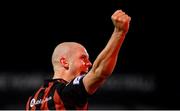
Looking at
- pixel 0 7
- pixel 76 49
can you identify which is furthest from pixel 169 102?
pixel 76 49

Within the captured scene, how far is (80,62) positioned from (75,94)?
360 millimetres

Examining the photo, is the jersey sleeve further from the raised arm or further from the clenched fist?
the clenched fist

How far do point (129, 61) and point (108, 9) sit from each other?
0.74m

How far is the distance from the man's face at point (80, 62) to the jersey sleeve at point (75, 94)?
0.89 feet

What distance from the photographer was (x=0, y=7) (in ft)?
18.6

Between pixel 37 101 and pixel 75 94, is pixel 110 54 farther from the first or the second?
pixel 37 101

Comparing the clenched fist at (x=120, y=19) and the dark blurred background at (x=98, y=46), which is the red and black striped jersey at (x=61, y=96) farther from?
the dark blurred background at (x=98, y=46)

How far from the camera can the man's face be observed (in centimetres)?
256

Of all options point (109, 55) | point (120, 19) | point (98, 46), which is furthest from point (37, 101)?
point (98, 46)

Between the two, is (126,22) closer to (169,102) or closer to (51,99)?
(51,99)

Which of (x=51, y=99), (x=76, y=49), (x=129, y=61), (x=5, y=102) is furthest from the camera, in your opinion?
(x=129, y=61)

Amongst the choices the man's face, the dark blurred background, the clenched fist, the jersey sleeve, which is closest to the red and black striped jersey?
the jersey sleeve

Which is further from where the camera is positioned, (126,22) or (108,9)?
(108,9)

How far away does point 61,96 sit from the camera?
231 cm
